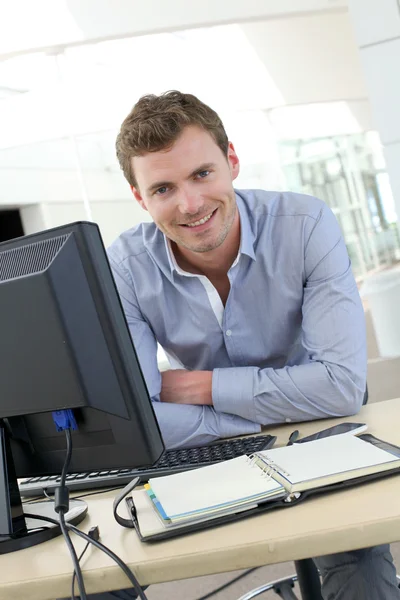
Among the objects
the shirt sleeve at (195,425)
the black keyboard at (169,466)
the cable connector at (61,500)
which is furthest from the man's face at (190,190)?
the cable connector at (61,500)

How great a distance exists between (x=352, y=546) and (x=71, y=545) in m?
0.34

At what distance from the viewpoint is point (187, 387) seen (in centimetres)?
150

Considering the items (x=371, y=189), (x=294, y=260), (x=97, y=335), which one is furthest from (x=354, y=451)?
(x=371, y=189)

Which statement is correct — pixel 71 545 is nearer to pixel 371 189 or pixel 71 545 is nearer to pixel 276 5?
pixel 276 5

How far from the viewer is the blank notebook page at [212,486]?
891 mm

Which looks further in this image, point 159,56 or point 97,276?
point 159,56

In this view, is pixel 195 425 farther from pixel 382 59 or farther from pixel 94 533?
pixel 382 59

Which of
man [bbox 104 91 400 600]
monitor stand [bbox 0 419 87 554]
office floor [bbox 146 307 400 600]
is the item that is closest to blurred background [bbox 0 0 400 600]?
office floor [bbox 146 307 400 600]

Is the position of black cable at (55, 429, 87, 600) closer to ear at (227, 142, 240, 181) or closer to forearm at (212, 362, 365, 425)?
forearm at (212, 362, 365, 425)

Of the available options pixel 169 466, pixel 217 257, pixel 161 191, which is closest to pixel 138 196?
pixel 161 191

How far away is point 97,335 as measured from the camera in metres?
0.93

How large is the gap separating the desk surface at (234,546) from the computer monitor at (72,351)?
4.9 inches

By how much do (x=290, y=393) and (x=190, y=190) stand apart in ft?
1.78

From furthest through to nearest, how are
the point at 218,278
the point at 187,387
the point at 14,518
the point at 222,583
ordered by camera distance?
the point at 222,583 → the point at 218,278 → the point at 187,387 → the point at 14,518
